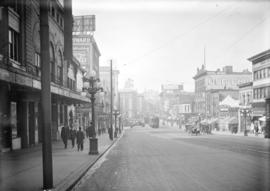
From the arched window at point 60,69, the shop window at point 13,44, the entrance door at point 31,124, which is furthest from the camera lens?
the arched window at point 60,69

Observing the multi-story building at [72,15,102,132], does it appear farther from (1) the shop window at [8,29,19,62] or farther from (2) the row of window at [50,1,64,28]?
(1) the shop window at [8,29,19,62]

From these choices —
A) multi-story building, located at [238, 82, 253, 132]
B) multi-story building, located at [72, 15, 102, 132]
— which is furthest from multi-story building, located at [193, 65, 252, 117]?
multi-story building, located at [72, 15, 102, 132]

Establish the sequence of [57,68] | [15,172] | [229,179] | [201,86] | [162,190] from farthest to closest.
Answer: [201,86] → [57,68] → [15,172] → [229,179] → [162,190]

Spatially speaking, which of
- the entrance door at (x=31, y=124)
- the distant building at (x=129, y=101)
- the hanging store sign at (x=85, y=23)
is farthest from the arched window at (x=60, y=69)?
the distant building at (x=129, y=101)

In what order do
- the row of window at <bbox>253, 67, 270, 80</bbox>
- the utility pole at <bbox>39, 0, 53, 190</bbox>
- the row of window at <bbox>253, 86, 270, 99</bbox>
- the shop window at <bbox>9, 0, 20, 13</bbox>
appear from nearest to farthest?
the utility pole at <bbox>39, 0, 53, 190</bbox> → the shop window at <bbox>9, 0, 20, 13</bbox> → the row of window at <bbox>253, 67, 270, 80</bbox> → the row of window at <bbox>253, 86, 270, 99</bbox>

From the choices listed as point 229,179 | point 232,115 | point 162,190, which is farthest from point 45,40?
point 232,115

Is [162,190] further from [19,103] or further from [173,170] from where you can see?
[19,103]

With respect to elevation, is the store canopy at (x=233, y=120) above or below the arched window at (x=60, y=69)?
below

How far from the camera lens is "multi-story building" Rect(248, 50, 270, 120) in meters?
53.4

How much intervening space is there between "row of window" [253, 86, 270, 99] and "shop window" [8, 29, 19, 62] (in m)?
37.9

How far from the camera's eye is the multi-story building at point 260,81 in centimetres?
5338

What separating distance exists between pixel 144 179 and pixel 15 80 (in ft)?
27.4

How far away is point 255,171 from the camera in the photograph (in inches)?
516

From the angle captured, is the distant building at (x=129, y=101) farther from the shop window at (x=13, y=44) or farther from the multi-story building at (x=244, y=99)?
the shop window at (x=13, y=44)
